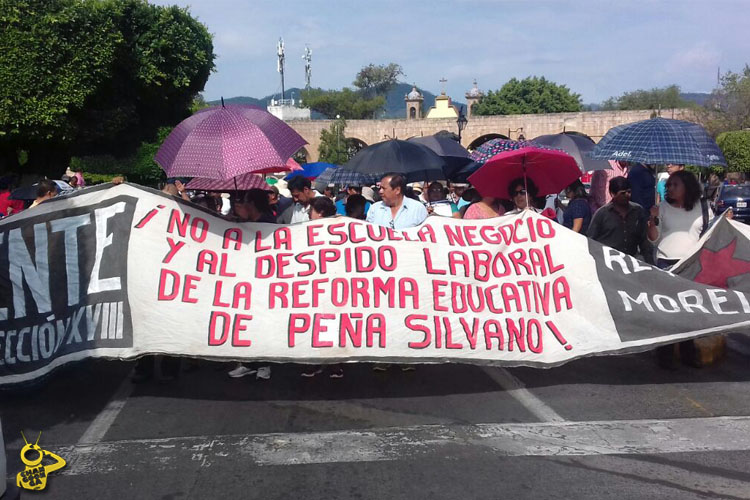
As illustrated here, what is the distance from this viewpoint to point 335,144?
58.2 m

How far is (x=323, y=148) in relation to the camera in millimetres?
58656

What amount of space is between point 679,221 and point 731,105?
38219mm

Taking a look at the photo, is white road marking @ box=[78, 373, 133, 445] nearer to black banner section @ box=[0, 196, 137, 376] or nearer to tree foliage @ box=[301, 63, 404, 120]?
black banner section @ box=[0, 196, 137, 376]

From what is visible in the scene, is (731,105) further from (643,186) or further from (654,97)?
(654,97)

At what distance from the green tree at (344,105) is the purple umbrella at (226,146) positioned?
8957 cm

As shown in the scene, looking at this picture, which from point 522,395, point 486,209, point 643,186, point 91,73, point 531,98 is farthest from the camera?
point 531,98

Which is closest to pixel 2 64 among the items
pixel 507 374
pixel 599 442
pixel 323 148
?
pixel 507 374

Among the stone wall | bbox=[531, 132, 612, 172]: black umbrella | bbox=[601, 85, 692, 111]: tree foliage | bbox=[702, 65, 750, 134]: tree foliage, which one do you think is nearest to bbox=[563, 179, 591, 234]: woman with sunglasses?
bbox=[531, 132, 612, 172]: black umbrella

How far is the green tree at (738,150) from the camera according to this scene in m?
32.0

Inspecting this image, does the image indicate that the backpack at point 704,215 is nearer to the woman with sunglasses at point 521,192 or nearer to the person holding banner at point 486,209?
the woman with sunglasses at point 521,192

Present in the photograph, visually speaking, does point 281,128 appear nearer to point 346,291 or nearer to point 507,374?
point 346,291

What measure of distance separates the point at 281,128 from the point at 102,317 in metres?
1.97

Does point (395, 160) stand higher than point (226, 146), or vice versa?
point (226, 146)

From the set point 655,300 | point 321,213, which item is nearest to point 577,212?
point 655,300
